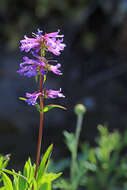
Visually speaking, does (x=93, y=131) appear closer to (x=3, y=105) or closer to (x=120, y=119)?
(x=120, y=119)

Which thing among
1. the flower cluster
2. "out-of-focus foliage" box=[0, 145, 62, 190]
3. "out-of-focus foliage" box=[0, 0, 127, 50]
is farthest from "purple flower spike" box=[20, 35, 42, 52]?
"out-of-focus foliage" box=[0, 0, 127, 50]

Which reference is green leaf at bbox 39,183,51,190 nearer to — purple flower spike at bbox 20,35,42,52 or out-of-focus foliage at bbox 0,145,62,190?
out-of-focus foliage at bbox 0,145,62,190

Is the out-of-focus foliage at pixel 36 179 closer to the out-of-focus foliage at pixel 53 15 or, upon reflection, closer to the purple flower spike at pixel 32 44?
the purple flower spike at pixel 32 44

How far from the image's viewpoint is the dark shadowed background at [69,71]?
3.46 meters

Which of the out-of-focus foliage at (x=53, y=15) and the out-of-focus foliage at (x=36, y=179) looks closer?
the out-of-focus foliage at (x=36, y=179)

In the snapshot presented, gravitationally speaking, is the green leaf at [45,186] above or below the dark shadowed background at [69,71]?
below

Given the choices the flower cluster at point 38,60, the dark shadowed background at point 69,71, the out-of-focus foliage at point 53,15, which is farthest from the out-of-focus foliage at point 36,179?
the out-of-focus foliage at point 53,15

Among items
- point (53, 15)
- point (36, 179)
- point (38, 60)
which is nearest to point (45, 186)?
point (36, 179)

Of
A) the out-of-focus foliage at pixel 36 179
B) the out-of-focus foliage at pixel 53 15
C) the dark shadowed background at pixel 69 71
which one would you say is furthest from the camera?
the out-of-focus foliage at pixel 53 15

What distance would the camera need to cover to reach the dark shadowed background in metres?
3.46

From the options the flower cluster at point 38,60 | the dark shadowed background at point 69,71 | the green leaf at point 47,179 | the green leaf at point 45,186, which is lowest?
the green leaf at point 45,186

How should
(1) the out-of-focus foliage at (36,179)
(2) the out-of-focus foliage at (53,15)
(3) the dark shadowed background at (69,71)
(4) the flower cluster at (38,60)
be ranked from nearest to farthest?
(4) the flower cluster at (38,60) → (1) the out-of-focus foliage at (36,179) → (3) the dark shadowed background at (69,71) → (2) the out-of-focus foliage at (53,15)

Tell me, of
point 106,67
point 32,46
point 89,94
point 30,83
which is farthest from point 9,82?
point 32,46

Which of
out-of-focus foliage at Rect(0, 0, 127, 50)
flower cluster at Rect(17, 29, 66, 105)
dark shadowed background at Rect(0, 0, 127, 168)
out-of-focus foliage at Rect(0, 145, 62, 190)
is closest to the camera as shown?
flower cluster at Rect(17, 29, 66, 105)
